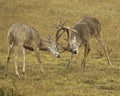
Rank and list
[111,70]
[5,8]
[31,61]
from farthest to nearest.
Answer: [5,8], [31,61], [111,70]

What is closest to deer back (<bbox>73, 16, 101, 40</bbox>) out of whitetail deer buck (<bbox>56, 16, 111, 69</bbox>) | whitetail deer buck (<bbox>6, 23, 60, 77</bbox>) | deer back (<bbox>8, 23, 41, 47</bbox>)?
whitetail deer buck (<bbox>56, 16, 111, 69</bbox>)

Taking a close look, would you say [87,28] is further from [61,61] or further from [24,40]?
[24,40]

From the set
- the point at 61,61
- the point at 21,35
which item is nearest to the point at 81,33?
the point at 61,61

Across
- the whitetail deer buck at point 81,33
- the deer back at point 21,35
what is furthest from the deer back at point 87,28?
Result: the deer back at point 21,35

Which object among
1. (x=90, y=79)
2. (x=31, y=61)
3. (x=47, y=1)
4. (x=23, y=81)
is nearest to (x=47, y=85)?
(x=23, y=81)

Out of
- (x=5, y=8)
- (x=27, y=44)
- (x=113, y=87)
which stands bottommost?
(x=113, y=87)

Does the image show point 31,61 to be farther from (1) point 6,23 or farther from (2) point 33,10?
(2) point 33,10

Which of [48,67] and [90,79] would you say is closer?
[90,79]

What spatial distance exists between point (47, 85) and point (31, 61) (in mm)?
6600

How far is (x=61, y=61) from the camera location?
877 inches

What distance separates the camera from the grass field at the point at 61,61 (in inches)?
591

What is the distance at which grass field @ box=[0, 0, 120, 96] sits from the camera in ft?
49.3

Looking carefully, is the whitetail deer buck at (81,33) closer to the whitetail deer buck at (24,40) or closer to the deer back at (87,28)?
the deer back at (87,28)

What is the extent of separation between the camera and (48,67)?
65.6 feet
